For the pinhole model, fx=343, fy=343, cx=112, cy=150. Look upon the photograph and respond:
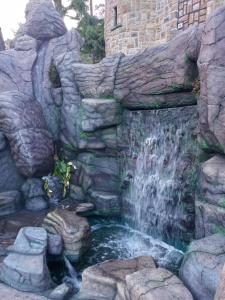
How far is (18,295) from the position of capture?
4898mm

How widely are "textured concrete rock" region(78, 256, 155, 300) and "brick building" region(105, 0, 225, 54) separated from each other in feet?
28.3

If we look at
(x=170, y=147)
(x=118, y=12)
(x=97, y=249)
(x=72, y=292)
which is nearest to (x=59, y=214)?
(x=97, y=249)

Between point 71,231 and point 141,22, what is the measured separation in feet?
33.8

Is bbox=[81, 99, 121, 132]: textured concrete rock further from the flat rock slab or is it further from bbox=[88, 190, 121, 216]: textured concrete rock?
the flat rock slab

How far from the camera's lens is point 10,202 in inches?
324

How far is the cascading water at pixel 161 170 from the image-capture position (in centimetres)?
660

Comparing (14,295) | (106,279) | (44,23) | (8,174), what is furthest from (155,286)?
(44,23)

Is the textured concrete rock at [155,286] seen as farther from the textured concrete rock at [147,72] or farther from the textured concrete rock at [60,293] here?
the textured concrete rock at [147,72]

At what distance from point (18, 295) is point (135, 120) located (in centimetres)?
453

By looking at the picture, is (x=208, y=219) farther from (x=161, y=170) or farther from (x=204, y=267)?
(x=161, y=170)

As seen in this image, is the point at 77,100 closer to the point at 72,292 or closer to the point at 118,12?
the point at 72,292

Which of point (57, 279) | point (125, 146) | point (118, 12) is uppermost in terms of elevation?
point (118, 12)

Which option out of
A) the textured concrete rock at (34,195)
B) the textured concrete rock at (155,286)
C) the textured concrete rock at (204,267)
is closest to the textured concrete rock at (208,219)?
the textured concrete rock at (204,267)

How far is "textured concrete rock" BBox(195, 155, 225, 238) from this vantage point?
504cm
